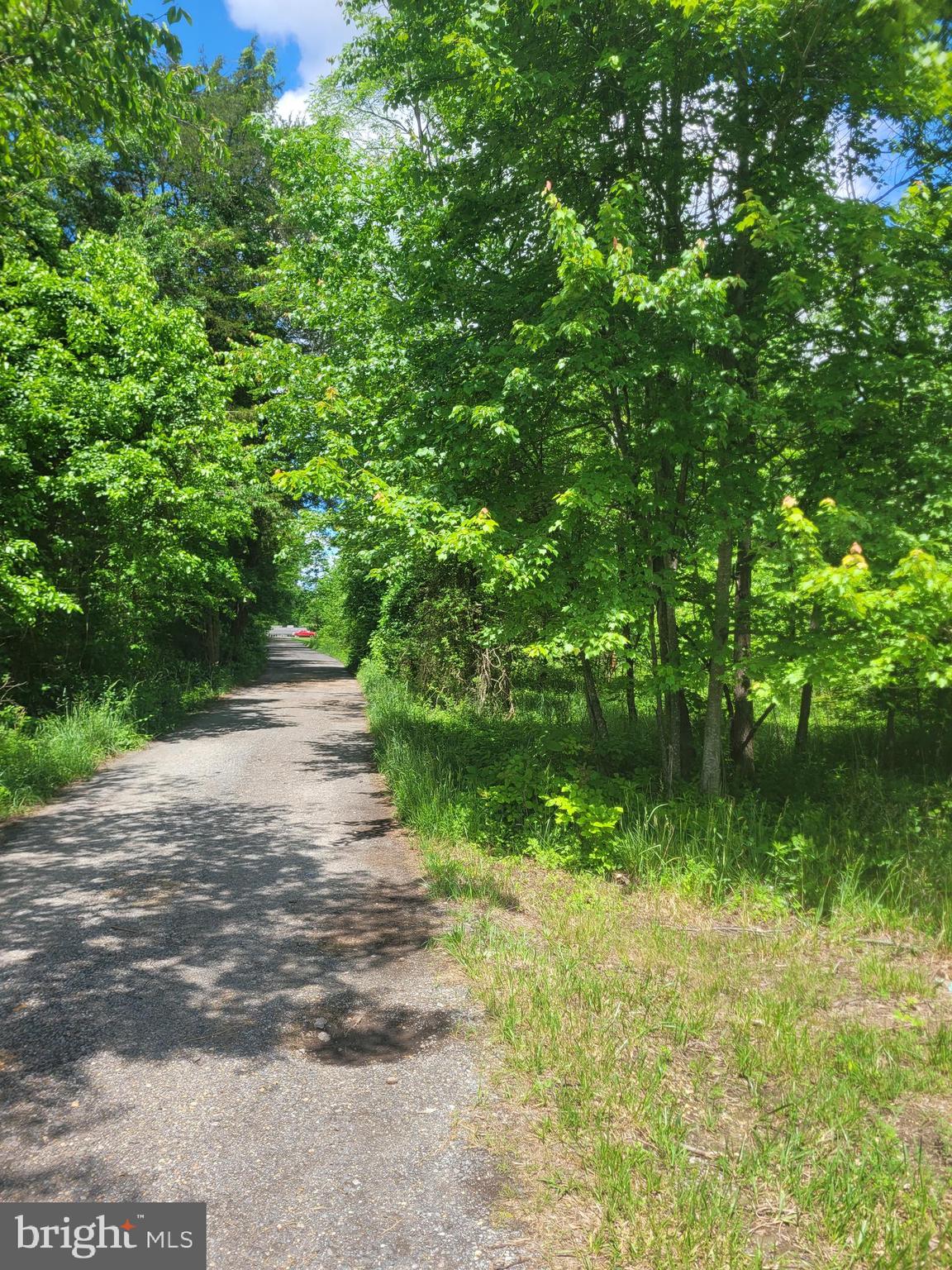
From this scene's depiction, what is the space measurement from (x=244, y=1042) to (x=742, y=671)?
4683 mm

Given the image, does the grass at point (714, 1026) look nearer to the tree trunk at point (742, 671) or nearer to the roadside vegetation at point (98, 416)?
the tree trunk at point (742, 671)

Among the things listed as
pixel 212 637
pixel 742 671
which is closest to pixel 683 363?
pixel 742 671

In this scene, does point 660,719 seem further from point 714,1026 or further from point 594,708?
point 714,1026

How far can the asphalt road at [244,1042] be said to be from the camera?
8.93 feet

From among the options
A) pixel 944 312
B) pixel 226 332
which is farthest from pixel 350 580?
pixel 944 312

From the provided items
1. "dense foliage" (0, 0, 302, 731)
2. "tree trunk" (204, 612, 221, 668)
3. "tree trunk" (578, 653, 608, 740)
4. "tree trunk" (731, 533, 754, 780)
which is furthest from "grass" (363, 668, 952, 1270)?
"tree trunk" (204, 612, 221, 668)

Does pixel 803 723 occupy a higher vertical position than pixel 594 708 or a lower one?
lower

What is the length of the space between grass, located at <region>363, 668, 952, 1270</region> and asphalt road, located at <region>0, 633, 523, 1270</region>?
35 centimetres

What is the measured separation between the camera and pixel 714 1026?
389 centimetres

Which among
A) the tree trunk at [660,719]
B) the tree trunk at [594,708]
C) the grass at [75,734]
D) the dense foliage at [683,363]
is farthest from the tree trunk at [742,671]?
the grass at [75,734]

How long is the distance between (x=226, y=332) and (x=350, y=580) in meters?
7.57

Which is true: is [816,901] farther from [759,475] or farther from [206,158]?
[206,158]

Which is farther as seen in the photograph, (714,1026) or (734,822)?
(734,822)

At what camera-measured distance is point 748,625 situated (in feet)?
22.8
